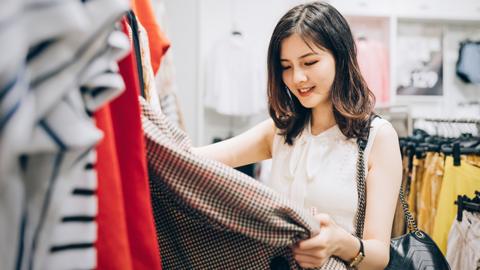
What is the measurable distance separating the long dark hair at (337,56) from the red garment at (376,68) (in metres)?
2.31

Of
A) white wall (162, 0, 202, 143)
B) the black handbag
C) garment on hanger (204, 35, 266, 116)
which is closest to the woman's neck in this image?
the black handbag

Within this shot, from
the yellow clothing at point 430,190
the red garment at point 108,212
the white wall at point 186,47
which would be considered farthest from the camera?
the white wall at point 186,47

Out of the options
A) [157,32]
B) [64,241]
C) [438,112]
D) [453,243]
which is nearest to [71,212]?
[64,241]

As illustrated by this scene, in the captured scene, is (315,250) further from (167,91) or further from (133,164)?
(167,91)

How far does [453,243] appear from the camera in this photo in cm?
148

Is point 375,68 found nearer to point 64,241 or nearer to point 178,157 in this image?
point 178,157

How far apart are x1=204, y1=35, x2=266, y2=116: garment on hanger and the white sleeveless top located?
7.63ft

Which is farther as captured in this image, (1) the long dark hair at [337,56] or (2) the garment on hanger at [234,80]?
(2) the garment on hanger at [234,80]

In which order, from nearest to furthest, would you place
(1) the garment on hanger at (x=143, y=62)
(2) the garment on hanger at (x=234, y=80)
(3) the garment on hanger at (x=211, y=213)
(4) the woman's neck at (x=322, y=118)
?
(3) the garment on hanger at (x=211, y=213) < (1) the garment on hanger at (x=143, y=62) < (4) the woman's neck at (x=322, y=118) < (2) the garment on hanger at (x=234, y=80)

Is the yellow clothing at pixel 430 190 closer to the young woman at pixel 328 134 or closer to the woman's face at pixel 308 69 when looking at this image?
the young woman at pixel 328 134

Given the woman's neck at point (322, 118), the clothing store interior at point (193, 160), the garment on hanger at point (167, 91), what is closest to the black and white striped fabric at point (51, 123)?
the clothing store interior at point (193, 160)

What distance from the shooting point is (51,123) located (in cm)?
34

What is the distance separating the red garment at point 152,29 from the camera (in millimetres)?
990

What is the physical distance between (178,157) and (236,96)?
2.92 m
